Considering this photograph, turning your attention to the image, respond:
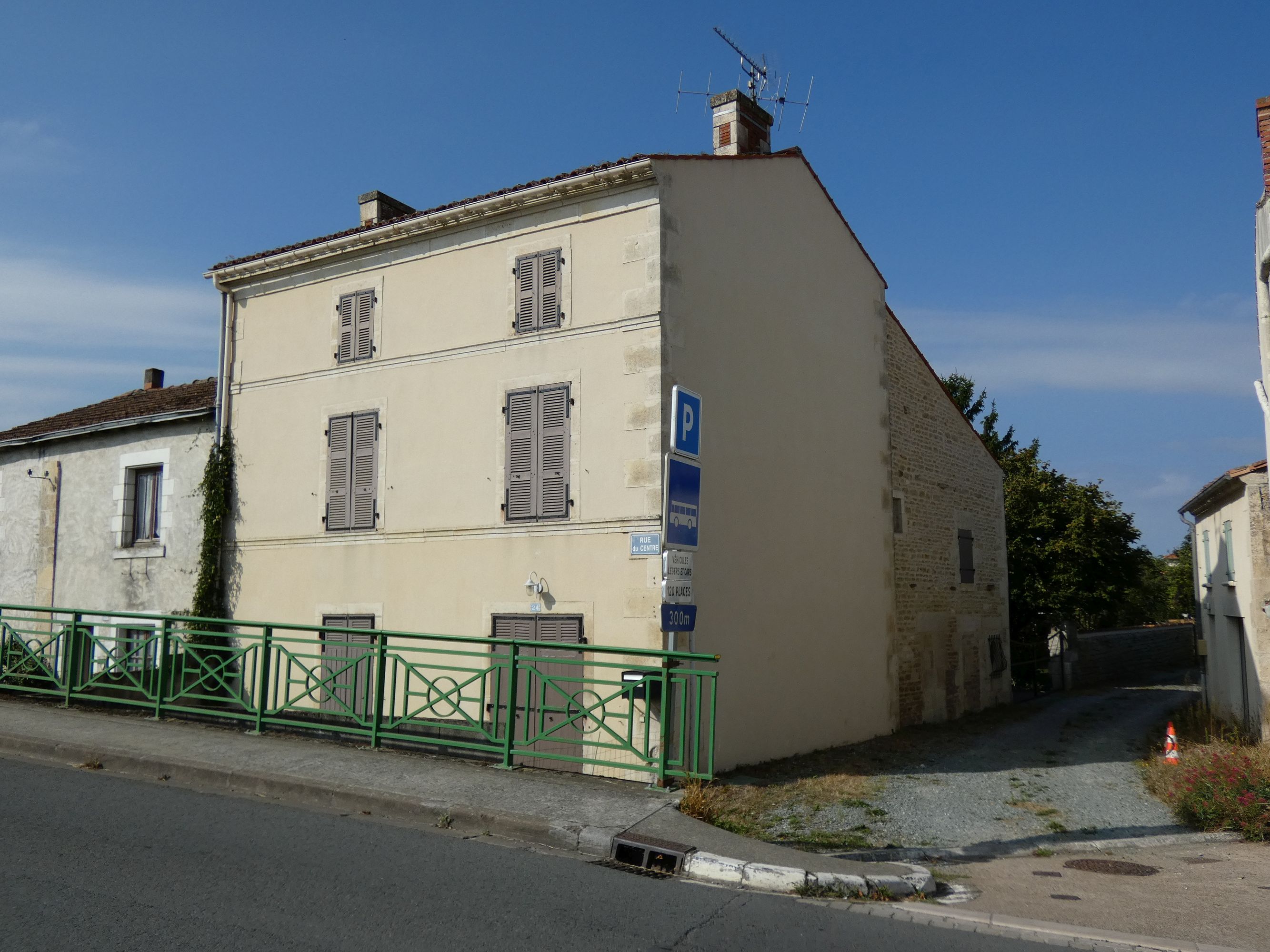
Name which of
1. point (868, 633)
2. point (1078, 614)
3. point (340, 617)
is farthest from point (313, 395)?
point (1078, 614)

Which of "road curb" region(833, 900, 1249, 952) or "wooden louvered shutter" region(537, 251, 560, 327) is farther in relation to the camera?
"wooden louvered shutter" region(537, 251, 560, 327)

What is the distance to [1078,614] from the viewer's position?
2817 cm

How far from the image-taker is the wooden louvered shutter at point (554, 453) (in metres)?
11.3

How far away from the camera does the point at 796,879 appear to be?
239 inches

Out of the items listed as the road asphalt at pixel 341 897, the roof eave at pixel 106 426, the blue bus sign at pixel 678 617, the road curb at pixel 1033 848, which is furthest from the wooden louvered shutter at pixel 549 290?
the road curb at pixel 1033 848

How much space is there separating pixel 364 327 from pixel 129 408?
18.7ft

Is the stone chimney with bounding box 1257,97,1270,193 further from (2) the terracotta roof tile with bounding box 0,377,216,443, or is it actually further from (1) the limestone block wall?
(2) the terracotta roof tile with bounding box 0,377,216,443

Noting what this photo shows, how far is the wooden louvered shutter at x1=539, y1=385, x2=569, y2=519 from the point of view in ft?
37.0

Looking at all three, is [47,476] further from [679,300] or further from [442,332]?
[679,300]

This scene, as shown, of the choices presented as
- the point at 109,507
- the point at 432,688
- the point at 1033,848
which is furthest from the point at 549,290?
the point at 109,507

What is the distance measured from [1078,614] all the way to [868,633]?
654 inches

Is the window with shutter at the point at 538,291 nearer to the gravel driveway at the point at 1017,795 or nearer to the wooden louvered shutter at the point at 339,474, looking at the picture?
the wooden louvered shutter at the point at 339,474

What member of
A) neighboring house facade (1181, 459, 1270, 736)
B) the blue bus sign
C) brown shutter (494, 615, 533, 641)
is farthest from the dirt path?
brown shutter (494, 615, 533, 641)

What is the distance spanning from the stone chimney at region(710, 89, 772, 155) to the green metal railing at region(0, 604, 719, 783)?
7.23 meters
